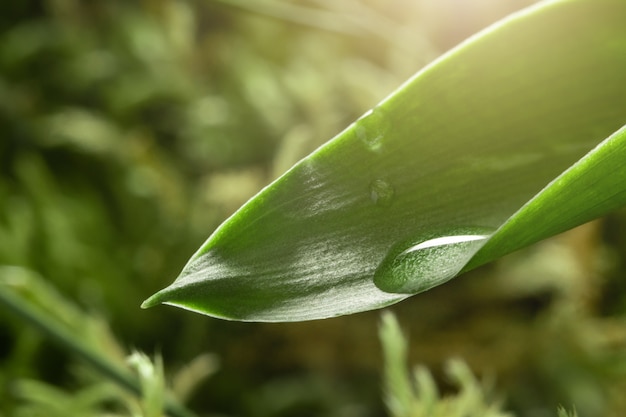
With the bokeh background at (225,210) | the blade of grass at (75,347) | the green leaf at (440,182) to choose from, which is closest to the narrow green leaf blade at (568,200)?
the green leaf at (440,182)

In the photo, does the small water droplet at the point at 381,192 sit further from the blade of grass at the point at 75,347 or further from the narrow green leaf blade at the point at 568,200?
the blade of grass at the point at 75,347

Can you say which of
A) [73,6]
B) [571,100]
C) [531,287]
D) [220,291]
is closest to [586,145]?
[571,100]

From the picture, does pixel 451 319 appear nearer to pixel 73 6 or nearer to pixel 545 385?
pixel 545 385

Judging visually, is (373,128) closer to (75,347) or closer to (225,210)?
(75,347)

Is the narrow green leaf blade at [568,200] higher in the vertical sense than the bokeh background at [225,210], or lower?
lower

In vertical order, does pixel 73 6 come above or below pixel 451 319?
above

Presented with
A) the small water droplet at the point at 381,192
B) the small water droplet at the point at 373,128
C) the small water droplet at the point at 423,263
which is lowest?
the small water droplet at the point at 423,263

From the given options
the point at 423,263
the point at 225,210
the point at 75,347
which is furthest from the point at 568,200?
the point at 225,210
